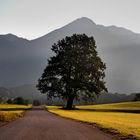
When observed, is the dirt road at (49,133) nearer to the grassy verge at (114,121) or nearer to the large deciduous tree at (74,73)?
the grassy verge at (114,121)

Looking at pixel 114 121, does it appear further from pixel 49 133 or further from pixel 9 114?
pixel 49 133

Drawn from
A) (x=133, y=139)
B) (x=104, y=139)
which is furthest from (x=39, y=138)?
(x=133, y=139)

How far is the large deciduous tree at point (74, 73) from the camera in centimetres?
8694

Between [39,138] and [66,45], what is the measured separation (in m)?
72.6

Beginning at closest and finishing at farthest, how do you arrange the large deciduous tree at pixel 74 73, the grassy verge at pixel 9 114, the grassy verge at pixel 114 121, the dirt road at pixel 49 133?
the dirt road at pixel 49 133, the grassy verge at pixel 114 121, the grassy verge at pixel 9 114, the large deciduous tree at pixel 74 73

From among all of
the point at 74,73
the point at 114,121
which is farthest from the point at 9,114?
the point at 74,73

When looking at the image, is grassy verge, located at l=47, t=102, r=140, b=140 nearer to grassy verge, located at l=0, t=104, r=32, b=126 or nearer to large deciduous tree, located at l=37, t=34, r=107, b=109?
grassy verge, located at l=0, t=104, r=32, b=126

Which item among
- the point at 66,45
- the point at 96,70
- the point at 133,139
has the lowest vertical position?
the point at 133,139

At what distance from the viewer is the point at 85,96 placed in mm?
88125

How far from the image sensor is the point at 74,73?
3479 inches

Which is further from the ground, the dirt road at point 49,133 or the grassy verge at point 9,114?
the grassy verge at point 9,114

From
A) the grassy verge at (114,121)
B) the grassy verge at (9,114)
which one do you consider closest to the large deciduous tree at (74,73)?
the grassy verge at (114,121)

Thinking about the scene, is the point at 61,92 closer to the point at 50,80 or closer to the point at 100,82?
the point at 50,80

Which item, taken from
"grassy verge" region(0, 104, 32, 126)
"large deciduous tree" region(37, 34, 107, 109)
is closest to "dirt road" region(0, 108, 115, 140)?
"grassy verge" region(0, 104, 32, 126)
